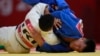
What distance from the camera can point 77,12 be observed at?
2406 mm

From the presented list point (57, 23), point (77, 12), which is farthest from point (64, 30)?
point (77, 12)

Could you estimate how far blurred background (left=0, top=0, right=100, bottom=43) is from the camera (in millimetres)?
2285

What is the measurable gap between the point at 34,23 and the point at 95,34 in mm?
1271

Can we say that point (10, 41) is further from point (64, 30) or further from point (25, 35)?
point (64, 30)

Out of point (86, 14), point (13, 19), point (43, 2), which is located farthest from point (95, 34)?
point (43, 2)

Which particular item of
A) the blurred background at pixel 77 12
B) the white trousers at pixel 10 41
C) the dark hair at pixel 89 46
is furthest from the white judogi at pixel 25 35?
the blurred background at pixel 77 12

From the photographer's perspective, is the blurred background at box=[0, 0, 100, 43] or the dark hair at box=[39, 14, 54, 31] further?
the blurred background at box=[0, 0, 100, 43]

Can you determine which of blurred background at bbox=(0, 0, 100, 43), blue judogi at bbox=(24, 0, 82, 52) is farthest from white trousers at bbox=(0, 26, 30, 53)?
blurred background at bbox=(0, 0, 100, 43)

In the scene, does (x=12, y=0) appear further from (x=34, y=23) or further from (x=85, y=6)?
(x=34, y=23)

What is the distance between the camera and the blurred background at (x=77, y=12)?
2.29 m

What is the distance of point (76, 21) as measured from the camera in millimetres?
1350

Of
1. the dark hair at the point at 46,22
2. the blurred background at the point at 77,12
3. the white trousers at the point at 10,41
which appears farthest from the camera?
the blurred background at the point at 77,12

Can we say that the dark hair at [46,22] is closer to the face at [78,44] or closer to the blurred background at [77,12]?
the face at [78,44]

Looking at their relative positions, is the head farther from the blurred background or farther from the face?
the blurred background
